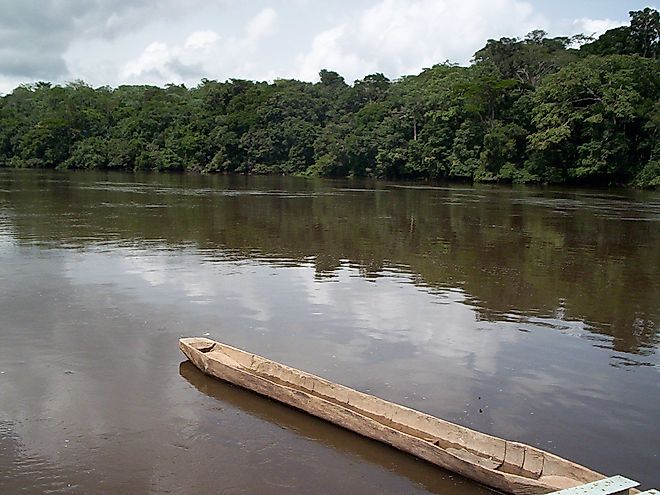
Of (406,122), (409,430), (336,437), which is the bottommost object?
(336,437)

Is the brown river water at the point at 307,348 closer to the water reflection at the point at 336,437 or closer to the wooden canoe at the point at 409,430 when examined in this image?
the water reflection at the point at 336,437

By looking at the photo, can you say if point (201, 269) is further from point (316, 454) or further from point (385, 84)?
point (385, 84)

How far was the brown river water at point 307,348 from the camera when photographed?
6117mm

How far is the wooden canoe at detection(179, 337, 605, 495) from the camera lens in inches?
204

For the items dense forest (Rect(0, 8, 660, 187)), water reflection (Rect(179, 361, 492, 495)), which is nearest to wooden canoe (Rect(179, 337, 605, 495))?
water reflection (Rect(179, 361, 492, 495))

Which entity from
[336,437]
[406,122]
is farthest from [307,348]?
[406,122]

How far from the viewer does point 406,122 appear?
61.4m

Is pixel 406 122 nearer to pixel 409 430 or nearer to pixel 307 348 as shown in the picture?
pixel 307 348

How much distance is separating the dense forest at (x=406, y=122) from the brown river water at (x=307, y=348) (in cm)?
2902

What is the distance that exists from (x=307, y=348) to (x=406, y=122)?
54011 millimetres

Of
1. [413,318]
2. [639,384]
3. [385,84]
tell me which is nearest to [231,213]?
[413,318]

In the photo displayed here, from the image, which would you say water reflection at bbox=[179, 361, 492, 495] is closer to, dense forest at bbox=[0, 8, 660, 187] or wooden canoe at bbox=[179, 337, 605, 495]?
wooden canoe at bbox=[179, 337, 605, 495]

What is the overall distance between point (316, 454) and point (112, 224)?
1752 cm

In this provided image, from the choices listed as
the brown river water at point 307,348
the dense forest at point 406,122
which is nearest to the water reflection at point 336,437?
the brown river water at point 307,348
